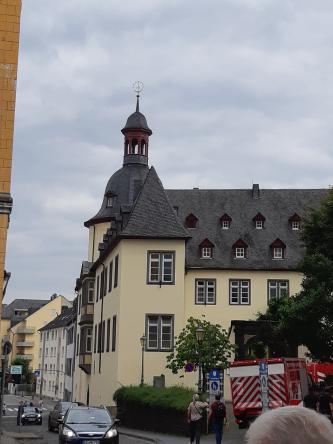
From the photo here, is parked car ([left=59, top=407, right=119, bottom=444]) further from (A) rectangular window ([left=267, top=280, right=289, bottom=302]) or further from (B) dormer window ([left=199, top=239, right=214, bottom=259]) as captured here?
(B) dormer window ([left=199, top=239, right=214, bottom=259])

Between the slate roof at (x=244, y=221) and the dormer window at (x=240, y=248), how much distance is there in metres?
0.35

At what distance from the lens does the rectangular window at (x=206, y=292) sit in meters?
50.4

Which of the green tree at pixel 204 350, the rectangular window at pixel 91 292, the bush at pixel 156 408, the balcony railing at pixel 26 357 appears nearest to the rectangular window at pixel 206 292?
the green tree at pixel 204 350

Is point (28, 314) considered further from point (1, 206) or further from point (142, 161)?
point (1, 206)

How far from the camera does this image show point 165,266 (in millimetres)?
44719

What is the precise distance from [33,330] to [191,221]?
278ft

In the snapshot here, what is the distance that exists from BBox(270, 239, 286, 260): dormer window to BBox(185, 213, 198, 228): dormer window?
605 cm

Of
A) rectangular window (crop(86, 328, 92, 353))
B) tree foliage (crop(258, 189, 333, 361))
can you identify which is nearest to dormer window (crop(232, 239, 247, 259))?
rectangular window (crop(86, 328, 92, 353))

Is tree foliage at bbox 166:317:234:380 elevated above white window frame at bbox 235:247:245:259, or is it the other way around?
white window frame at bbox 235:247:245:259

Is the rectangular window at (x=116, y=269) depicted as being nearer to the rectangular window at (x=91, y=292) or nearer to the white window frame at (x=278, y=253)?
the white window frame at (x=278, y=253)

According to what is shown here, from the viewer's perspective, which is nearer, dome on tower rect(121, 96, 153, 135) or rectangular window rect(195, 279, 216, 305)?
rectangular window rect(195, 279, 216, 305)

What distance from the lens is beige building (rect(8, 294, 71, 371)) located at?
13262 centimetres

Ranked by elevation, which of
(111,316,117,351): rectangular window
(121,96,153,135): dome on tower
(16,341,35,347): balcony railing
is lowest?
(111,316,117,351): rectangular window

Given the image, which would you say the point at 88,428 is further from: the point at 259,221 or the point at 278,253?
the point at 259,221
